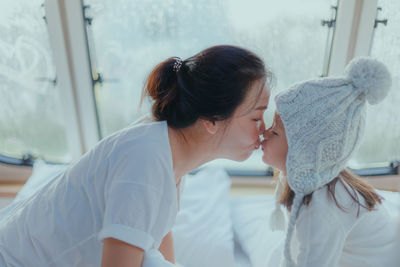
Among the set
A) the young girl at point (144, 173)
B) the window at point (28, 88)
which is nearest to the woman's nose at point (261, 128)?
the young girl at point (144, 173)

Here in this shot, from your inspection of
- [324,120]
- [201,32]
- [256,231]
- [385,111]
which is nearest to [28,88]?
[201,32]

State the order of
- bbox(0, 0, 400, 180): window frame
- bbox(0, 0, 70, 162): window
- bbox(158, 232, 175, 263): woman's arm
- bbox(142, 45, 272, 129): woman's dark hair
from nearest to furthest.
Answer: bbox(142, 45, 272, 129): woman's dark hair
bbox(158, 232, 175, 263): woman's arm
bbox(0, 0, 400, 180): window frame
bbox(0, 0, 70, 162): window

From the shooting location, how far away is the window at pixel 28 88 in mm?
1634

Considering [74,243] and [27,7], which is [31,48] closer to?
[27,7]

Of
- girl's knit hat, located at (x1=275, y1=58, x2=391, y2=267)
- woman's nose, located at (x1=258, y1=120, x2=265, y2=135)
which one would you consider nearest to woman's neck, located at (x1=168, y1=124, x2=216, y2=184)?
woman's nose, located at (x1=258, y1=120, x2=265, y2=135)

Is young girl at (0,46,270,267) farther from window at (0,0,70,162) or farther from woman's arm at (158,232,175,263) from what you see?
window at (0,0,70,162)

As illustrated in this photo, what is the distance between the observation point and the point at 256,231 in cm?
145

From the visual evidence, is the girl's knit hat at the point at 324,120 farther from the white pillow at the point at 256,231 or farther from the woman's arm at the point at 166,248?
the woman's arm at the point at 166,248

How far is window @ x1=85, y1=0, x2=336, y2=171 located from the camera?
1.58 meters

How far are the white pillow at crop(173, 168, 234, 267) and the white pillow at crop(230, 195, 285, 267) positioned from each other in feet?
0.22

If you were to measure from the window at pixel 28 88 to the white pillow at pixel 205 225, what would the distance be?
977 mm

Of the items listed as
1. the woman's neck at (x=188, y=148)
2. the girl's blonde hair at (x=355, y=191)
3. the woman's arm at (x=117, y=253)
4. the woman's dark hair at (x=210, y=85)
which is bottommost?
the girl's blonde hair at (x=355, y=191)

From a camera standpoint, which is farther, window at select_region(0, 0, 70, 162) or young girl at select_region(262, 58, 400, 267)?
window at select_region(0, 0, 70, 162)

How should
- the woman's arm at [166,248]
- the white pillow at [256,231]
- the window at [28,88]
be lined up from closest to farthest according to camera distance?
the woman's arm at [166,248]
the white pillow at [256,231]
the window at [28,88]
